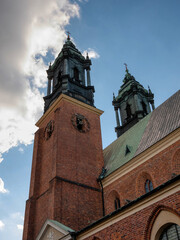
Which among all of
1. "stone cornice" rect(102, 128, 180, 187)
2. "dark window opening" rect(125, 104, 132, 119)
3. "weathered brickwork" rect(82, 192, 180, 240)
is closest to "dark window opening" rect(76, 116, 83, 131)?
"stone cornice" rect(102, 128, 180, 187)

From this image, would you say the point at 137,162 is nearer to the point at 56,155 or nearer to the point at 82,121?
the point at 56,155

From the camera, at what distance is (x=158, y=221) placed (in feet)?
28.6

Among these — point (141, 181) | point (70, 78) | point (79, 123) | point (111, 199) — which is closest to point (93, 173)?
point (111, 199)

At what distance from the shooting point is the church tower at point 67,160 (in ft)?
53.7

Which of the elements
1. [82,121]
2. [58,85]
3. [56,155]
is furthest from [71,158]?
Result: [58,85]

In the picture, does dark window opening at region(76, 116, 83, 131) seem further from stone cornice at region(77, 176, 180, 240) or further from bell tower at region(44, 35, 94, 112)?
stone cornice at region(77, 176, 180, 240)

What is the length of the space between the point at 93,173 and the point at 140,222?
10.1m

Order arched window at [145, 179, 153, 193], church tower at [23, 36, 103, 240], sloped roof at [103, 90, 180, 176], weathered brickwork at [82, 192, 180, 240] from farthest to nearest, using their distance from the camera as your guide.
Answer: church tower at [23, 36, 103, 240]
sloped roof at [103, 90, 180, 176]
arched window at [145, 179, 153, 193]
weathered brickwork at [82, 192, 180, 240]

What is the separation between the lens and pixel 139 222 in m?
9.05

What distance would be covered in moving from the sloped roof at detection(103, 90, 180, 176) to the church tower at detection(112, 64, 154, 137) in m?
7.20

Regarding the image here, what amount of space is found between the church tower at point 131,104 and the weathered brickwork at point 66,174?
7.11 m

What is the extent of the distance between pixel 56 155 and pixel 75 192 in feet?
9.07

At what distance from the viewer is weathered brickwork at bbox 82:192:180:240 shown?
27.3 ft

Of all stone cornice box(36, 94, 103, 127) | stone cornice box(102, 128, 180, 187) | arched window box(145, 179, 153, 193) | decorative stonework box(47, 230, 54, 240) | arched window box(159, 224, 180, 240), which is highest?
stone cornice box(36, 94, 103, 127)
